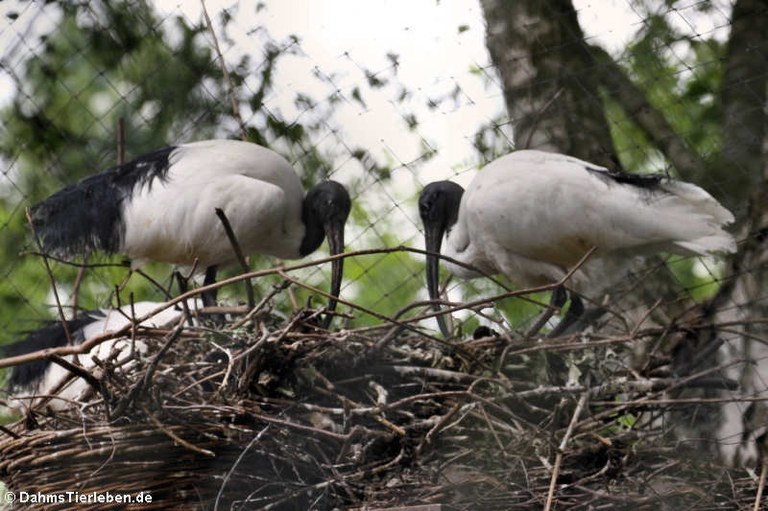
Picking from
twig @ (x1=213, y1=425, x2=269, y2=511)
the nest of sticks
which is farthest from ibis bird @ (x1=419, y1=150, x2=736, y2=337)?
twig @ (x1=213, y1=425, x2=269, y2=511)

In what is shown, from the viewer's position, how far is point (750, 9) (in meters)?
4.09

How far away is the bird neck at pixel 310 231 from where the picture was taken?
14.9 feet

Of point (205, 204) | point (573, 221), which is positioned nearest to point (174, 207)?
point (205, 204)

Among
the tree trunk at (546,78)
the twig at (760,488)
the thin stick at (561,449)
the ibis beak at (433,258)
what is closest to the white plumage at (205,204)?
the ibis beak at (433,258)

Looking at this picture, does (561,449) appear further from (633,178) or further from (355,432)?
(633,178)

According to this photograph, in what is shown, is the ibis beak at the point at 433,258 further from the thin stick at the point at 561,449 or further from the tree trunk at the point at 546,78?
the thin stick at the point at 561,449

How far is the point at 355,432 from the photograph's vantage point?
2932 millimetres

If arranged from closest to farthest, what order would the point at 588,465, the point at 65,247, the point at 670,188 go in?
the point at 588,465, the point at 670,188, the point at 65,247

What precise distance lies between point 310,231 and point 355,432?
1.71m

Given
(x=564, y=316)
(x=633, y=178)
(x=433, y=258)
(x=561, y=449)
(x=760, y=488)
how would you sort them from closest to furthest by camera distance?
(x=561, y=449) < (x=760, y=488) < (x=633, y=178) < (x=564, y=316) < (x=433, y=258)

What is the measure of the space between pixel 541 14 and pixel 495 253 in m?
0.87

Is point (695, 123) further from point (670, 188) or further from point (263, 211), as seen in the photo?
point (263, 211)

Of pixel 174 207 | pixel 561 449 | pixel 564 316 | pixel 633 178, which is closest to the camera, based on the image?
pixel 561 449

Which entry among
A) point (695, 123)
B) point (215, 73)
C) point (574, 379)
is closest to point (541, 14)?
point (695, 123)
